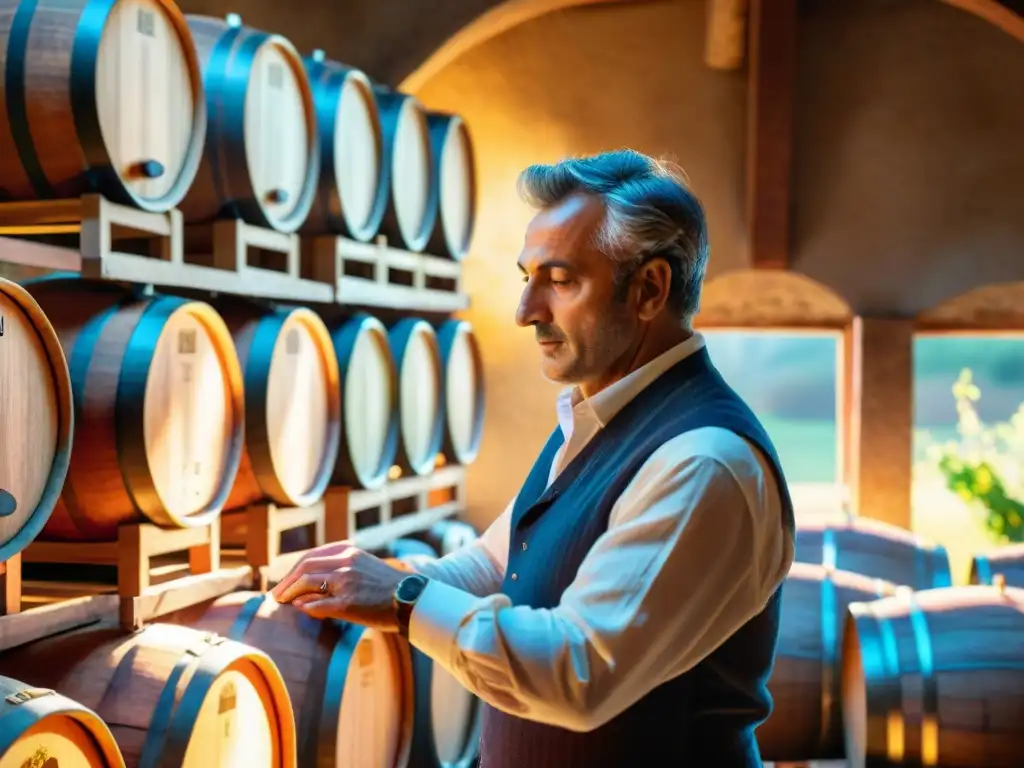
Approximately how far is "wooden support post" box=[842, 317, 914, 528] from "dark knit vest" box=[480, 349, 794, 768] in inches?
171

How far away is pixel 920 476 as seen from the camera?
6.03m

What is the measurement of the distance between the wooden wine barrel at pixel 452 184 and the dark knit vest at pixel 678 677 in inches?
126

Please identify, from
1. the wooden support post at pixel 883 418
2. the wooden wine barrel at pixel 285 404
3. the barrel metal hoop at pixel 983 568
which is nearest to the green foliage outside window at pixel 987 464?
the wooden support post at pixel 883 418

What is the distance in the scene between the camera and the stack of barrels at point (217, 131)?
2.59 m

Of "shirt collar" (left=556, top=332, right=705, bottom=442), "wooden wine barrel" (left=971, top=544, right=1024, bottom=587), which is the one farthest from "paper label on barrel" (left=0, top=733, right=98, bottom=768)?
"wooden wine barrel" (left=971, top=544, right=1024, bottom=587)

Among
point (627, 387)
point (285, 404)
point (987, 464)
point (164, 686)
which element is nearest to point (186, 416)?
point (285, 404)

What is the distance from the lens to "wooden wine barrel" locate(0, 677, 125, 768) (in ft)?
6.66

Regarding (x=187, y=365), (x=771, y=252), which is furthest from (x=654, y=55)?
(x=187, y=365)

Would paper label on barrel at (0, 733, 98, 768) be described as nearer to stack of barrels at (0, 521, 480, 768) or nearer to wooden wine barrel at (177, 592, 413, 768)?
stack of barrels at (0, 521, 480, 768)

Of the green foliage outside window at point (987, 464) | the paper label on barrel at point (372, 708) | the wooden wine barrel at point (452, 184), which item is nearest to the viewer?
the paper label on barrel at point (372, 708)

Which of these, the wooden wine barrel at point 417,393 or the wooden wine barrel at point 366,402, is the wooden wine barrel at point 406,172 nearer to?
the wooden wine barrel at point 417,393

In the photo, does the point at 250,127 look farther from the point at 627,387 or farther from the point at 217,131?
the point at 627,387

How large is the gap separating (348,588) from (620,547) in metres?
0.40

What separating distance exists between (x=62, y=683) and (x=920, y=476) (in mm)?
4658
